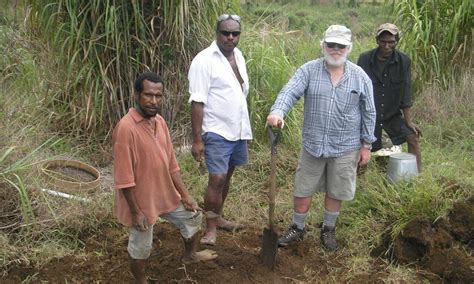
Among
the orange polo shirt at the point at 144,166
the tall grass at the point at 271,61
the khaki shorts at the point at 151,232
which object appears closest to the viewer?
the orange polo shirt at the point at 144,166

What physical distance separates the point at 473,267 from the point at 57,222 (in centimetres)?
273

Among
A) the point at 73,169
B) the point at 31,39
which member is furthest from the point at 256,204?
the point at 31,39

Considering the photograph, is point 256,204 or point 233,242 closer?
point 233,242

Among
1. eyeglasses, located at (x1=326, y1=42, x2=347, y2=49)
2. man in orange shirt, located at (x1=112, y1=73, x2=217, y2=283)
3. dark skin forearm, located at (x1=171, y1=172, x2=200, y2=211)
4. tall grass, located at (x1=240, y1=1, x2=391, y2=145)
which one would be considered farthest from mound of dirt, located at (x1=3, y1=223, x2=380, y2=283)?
tall grass, located at (x1=240, y1=1, x2=391, y2=145)

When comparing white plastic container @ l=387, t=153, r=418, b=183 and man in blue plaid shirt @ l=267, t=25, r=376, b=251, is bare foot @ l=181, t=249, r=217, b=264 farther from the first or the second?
white plastic container @ l=387, t=153, r=418, b=183

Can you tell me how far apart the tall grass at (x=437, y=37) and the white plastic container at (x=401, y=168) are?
94.3 inches

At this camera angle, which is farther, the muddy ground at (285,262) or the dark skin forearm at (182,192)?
the muddy ground at (285,262)

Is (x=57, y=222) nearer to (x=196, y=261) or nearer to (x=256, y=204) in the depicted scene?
(x=196, y=261)

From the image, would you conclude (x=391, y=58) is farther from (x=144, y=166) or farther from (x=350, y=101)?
(x=144, y=166)

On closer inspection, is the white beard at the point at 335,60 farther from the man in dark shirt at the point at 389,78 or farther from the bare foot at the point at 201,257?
the bare foot at the point at 201,257

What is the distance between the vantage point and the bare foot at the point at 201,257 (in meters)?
3.62

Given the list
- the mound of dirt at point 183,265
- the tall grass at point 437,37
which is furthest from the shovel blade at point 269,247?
the tall grass at point 437,37

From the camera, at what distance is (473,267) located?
11.6 feet

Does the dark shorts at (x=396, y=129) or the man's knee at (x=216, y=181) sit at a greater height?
the dark shorts at (x=396, y=129)
